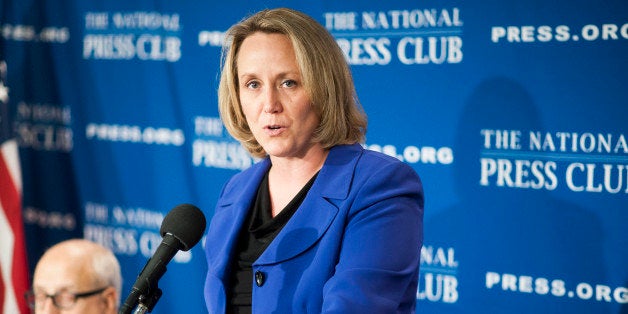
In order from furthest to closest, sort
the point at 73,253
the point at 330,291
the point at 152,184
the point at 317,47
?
the point at 152,184 → the point at 73,253 → the point at 317,47 → the point at 330,291

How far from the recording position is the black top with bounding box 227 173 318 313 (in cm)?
202

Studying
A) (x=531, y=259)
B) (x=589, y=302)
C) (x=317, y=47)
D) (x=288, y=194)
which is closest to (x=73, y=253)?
(x=288, y=194)

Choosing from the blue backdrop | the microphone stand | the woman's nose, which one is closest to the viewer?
the microphone stand

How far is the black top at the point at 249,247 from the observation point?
202 centimetres

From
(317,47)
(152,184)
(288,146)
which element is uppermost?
(317,47)

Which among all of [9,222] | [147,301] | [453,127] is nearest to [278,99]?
[147,301]

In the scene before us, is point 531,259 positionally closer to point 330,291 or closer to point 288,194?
point 288,194

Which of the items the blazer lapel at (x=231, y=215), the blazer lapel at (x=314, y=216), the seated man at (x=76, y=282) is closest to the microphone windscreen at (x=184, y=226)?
the blazer lapel at (x=314, y=216)

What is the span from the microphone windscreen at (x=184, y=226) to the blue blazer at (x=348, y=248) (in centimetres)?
28

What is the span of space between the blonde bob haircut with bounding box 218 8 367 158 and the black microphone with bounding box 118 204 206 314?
0.47m

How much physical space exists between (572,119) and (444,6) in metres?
0.68

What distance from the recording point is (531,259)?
9.87ft

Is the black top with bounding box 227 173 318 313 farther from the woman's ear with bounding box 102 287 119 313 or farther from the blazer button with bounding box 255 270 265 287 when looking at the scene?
the woman's ear with bounding box 102 287 119 313

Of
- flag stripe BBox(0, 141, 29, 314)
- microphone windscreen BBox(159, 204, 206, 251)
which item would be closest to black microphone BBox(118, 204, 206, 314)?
microphone windscreen BBox(159, 204, 206, 251)
